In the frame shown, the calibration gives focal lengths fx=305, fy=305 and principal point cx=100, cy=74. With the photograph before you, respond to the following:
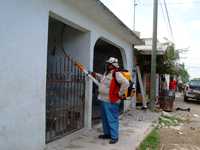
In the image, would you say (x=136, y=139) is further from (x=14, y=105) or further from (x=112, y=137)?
(x=14, y=105)

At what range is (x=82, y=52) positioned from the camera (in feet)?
25.1

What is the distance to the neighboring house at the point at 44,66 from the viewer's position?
14.1ft

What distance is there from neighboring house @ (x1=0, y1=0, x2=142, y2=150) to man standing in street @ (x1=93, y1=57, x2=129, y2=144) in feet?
2.65

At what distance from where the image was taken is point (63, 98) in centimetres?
663

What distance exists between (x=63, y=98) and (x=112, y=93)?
1079 mm

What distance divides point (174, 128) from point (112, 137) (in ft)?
11.8

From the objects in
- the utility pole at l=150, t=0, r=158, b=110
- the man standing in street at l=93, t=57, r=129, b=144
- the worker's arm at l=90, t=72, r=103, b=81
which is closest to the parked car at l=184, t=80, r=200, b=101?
the utility pole at l=150, t=0, r=158, b=110

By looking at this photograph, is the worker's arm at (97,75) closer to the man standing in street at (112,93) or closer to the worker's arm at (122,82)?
the man standing in street at (112,93)

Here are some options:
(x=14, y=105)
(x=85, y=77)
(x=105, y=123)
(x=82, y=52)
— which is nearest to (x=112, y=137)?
(x=105, y=123)

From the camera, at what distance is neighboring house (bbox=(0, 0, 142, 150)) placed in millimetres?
4305

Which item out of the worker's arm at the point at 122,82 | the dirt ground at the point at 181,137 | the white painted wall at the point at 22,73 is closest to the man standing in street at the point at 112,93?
the worker's arm at the point at 122,82

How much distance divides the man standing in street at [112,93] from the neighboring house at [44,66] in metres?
0.81

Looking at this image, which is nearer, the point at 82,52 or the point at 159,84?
the point at 82,52

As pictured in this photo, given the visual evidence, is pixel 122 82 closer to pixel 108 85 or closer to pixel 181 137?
pixel 108 85
